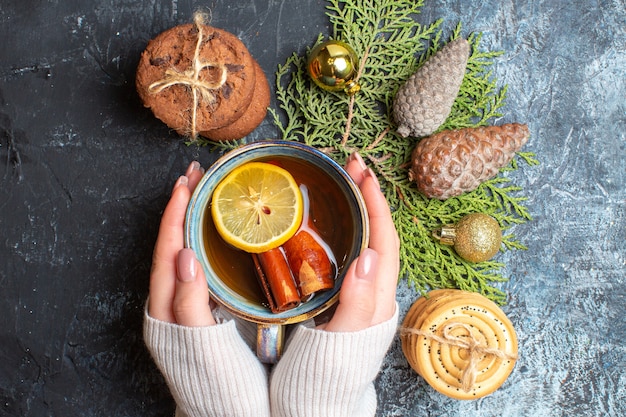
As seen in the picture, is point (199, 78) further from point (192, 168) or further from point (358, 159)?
point (358, 159)

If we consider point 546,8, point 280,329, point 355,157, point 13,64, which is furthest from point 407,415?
point 13,64

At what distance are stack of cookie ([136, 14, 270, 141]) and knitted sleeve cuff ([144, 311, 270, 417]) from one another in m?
0.36

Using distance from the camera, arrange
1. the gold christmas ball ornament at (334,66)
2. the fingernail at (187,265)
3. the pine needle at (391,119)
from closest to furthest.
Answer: the fingernail at (187,265) < the gold christmas ball ornament at (334,66) < the pine needle at (391,119)

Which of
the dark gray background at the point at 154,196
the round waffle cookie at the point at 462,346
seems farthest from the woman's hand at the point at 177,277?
the round waffle cookie at the point at 462,346

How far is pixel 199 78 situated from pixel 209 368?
0.50 metres

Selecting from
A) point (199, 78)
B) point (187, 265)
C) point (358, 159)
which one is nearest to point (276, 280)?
point (187, 265)

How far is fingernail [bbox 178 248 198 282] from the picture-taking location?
93 centimetres

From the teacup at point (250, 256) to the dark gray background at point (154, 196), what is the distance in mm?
231

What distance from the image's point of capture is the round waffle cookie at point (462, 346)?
111 centimetres

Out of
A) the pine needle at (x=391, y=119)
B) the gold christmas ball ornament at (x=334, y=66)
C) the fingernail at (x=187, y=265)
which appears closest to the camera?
the fingernail at (x=187, y=265)

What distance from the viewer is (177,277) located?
3.14 feet

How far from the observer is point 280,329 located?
1.02 meters

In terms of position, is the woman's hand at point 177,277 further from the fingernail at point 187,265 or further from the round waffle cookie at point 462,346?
the round waffle cookie at point 462,346

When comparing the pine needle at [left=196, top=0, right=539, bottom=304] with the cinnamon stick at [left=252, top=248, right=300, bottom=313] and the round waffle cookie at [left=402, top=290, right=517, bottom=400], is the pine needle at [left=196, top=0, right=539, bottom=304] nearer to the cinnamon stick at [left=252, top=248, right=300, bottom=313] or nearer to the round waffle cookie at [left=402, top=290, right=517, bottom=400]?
the round waffle cookie at [left=402, top=290, right=517, bottom=400]
